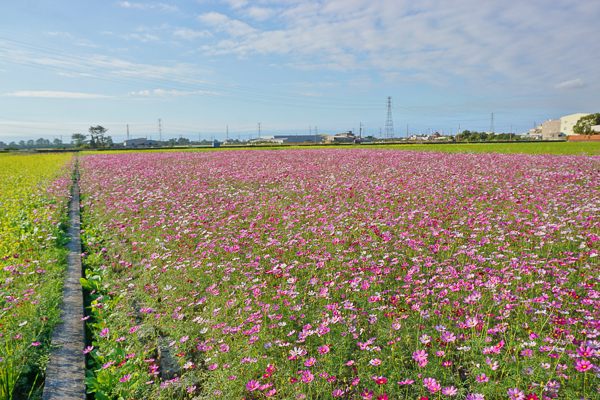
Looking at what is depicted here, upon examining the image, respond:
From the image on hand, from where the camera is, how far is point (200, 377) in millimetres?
2822

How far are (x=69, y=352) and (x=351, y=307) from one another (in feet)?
9.77

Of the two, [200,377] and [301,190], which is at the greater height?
[301,190]

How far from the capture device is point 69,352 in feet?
10.5

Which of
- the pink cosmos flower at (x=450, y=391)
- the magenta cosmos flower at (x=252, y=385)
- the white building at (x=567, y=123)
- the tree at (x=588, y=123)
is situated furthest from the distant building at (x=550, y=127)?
the magenta cosmos flower at (x=252, y=385)

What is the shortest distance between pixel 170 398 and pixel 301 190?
24.7 feet

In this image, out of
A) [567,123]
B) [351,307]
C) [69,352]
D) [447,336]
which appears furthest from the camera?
[567,123]

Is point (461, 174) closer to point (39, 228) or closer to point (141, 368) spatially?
point (141, 368)

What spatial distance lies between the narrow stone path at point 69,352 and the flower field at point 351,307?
17 cm

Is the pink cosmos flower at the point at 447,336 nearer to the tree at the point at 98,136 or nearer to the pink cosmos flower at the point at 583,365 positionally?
the pink cosmos flower at the point at 583,365

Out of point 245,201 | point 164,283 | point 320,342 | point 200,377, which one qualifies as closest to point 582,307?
point 320,342

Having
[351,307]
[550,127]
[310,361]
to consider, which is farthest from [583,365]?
[550,127]

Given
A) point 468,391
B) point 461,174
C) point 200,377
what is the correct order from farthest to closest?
point 461,174, point 200,377, point 468,391

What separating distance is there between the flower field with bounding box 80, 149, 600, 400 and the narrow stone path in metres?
0.17

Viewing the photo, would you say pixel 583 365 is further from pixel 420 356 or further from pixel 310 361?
pixel 310 361
